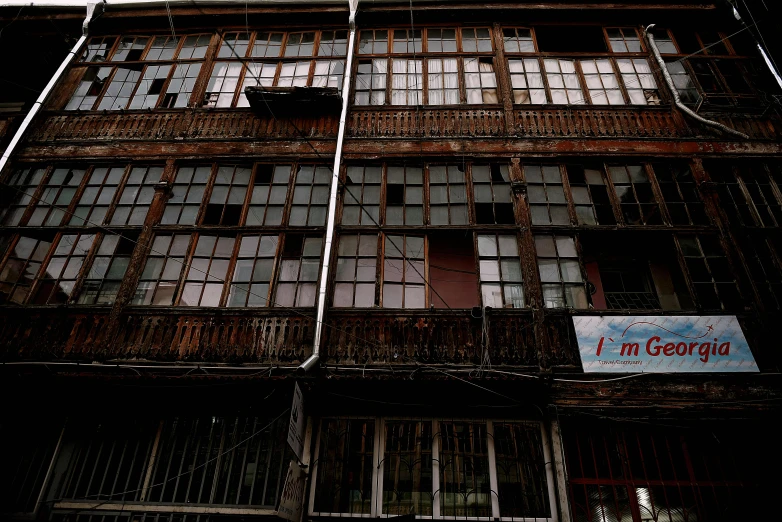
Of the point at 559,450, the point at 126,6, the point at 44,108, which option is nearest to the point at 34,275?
the point at 44,108

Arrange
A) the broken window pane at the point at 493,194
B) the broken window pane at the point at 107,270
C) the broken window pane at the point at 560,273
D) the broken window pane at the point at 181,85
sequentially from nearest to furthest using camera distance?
the broken window pane at the point at 560,273 < the broken window pane at the point at 107,270 < the broken window pane at the point at 493,194 < the broken window pane at the point at 181,85

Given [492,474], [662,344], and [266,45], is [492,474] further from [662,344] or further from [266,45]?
[266,45]

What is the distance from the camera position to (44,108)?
9.84 meters

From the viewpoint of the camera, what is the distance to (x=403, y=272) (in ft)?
25.7

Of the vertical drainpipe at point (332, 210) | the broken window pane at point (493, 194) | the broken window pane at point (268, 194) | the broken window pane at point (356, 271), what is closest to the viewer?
the vertical drainpipe at point (332, 210)

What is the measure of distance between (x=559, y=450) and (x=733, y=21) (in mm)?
10528

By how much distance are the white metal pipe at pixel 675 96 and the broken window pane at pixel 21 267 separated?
40.1 feet

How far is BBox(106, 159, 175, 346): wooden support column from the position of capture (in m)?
7.43

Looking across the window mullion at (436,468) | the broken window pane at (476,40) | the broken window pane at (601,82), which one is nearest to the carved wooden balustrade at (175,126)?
the broken window pane at (476,40)

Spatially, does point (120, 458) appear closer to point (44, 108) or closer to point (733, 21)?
point (44, 108)

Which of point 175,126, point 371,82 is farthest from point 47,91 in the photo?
point 371,82

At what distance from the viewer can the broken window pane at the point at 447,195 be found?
8359mm

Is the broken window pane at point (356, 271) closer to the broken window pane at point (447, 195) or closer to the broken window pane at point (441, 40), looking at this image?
the broken window pane at point (447, 195)

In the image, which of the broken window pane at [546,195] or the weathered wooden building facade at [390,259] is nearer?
the weathered wooden building facade at [390,259]
